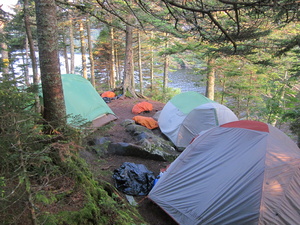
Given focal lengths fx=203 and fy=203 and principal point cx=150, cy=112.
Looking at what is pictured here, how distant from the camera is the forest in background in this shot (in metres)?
1.85

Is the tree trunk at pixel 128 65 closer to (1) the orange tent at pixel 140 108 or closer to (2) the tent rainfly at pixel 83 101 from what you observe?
(1) the orange tent at pixel 140 108

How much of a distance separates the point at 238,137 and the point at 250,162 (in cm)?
59

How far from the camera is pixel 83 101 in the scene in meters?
7.27

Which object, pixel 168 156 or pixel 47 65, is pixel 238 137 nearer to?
pixel 168 156

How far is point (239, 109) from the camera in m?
14.4

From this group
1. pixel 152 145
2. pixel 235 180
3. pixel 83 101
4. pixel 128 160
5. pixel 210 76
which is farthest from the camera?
pixel 210 76

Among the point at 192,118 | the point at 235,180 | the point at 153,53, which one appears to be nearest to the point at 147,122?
the point at 192,118

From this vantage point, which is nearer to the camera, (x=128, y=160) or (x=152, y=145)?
(x=128, y=160)

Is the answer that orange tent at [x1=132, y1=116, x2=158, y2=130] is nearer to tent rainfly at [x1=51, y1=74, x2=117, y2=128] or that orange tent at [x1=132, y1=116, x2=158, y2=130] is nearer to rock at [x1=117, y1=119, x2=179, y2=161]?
rock at [x1=117, y1=119, x2=179, y2=161]

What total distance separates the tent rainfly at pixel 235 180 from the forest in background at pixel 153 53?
1.89m

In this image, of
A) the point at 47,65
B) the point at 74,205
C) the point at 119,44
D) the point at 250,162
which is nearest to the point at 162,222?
the point at 250,162

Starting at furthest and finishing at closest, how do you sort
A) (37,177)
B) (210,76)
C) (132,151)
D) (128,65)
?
1. (128,65)
2. (210,76)
3. (132,151)
4. (37,177)

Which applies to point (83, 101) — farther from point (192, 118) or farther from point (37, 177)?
point (37, 177)

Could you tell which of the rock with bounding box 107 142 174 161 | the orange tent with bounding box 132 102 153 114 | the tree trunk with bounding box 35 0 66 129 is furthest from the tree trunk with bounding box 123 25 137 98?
the tree trunk with bounding box 35 0 66 129
